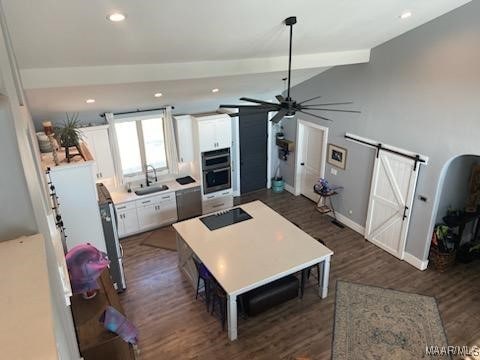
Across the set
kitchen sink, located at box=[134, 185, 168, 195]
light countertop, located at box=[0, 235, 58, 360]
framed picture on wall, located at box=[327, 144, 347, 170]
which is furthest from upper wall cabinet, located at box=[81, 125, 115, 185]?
light countertop, located at box=[0, 235, 58, 360]

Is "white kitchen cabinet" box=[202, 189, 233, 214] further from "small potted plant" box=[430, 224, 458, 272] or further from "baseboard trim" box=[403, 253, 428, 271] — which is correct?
"small potted plant" box=[430, 224, 458, 272]

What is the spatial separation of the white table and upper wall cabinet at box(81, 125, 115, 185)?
7.17 feet

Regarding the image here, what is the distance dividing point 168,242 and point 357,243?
12.5 feet

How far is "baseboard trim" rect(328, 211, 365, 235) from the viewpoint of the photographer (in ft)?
23.7

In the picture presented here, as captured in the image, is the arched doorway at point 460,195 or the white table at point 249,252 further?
the arched doorway at point 460,195

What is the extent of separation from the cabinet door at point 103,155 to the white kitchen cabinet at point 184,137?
4.77ft

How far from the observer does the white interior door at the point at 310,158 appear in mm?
8031

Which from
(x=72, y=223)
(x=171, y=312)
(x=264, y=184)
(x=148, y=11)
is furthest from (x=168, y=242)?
(x=148, y=11)

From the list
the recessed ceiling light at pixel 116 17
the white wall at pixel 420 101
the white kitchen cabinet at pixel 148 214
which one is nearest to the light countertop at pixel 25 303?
the recessed ceiling light at pixel 116 17

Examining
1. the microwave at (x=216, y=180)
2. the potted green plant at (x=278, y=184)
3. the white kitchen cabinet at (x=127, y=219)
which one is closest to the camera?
the white kitchen cabinet at (x=127, y=219)

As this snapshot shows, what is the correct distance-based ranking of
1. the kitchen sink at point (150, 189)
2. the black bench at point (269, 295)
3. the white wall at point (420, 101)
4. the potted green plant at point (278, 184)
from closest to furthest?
1. the white wall at point (420, 101)
2. the black bench at point (269, 295)
3. the kitchen sink at point (150, 189)
4. the potted green plant at point (278, 184)

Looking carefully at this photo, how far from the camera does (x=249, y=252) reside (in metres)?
5.18

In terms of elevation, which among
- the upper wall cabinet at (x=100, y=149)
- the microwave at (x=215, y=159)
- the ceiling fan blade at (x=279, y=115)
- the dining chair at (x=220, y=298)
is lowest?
the dining chair at (x=220, y=298)

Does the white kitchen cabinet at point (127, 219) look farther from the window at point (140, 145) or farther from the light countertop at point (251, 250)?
the light countertop at point (251, 250)
